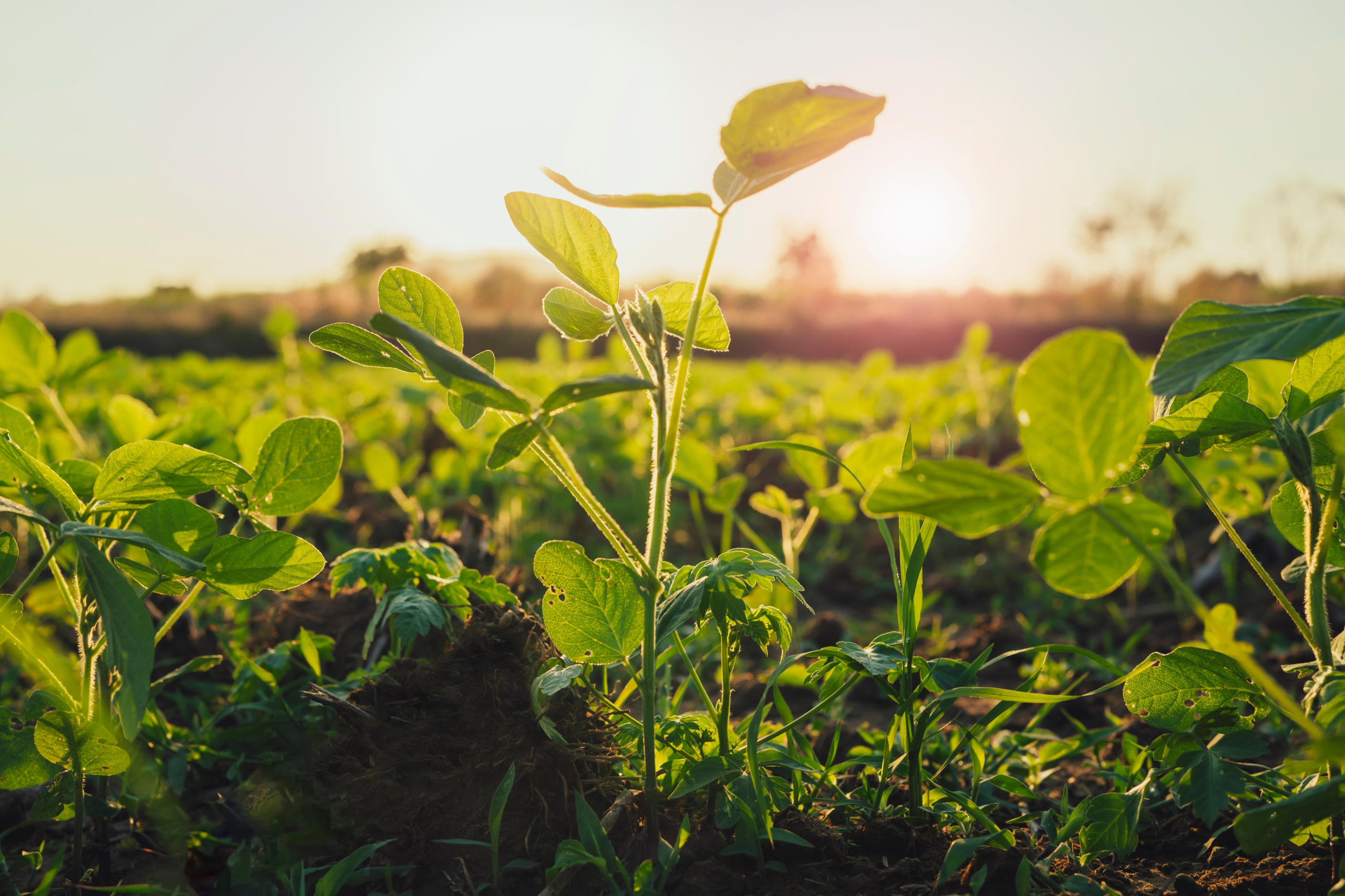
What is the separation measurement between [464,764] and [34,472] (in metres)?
0.62

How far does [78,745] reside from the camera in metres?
0.93

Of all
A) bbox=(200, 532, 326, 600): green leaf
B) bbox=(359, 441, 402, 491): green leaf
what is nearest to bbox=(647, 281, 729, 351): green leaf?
bbox=(200, 532, 326, 600): green leaf

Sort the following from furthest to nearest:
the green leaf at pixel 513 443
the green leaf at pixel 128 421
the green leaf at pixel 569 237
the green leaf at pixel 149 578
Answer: the green leaf at pixel 128 421, the green leaf at pixel 149 578, the green leaf at pixel 569 237, the green leaf at pixel 513 443

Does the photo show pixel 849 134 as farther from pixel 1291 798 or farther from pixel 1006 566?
pixel 1006 566

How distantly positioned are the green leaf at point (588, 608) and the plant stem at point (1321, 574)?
0.71 metres

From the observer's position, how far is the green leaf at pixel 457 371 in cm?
64

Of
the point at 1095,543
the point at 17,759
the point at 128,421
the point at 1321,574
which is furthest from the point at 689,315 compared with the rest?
the point at 128,421

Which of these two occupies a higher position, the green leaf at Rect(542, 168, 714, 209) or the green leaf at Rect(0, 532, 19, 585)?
the green leaf at Rect(542, 168, 714, 209)

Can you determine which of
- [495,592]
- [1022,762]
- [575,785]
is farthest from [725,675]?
[1022,762]

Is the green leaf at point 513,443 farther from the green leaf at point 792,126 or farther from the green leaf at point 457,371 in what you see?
the green leaf at point 792,126

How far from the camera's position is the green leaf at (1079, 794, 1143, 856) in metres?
0.91

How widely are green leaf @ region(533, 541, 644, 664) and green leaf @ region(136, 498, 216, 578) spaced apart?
1.42ft

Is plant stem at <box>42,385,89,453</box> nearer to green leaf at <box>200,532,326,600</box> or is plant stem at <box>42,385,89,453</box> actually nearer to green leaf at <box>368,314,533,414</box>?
green leaf at <box>200,532,326,600</box>

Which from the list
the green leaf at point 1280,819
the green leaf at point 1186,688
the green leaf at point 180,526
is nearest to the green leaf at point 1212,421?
the green leaf at point 1186,688
